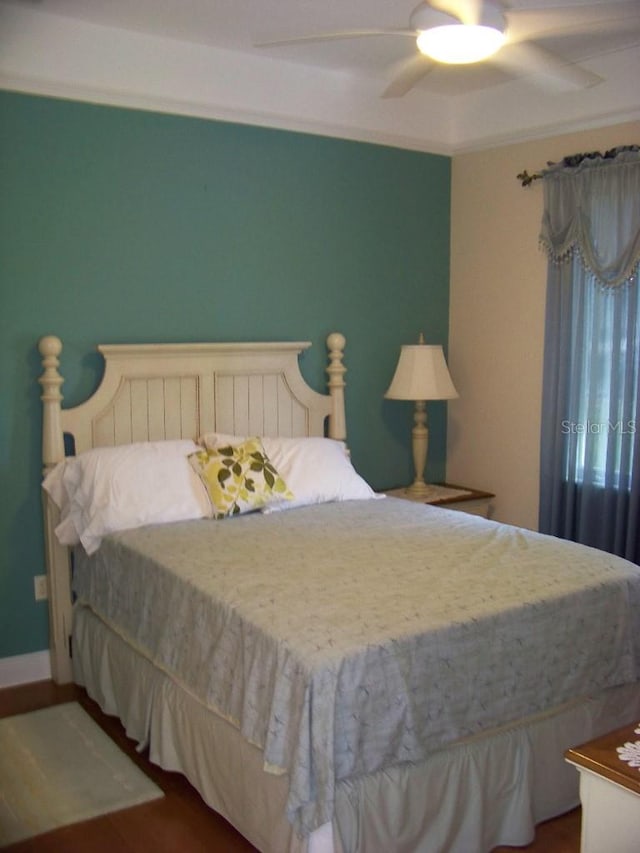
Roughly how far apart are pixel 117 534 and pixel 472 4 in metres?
2.05

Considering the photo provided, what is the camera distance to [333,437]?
4.07m

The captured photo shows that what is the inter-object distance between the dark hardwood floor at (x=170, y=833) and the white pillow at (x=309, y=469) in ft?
3.86

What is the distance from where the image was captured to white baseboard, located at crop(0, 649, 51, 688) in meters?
3.37

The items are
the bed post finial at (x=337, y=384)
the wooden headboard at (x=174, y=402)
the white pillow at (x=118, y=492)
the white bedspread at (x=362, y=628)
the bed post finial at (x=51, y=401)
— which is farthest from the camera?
the bed post finial at (x=337, y=384)

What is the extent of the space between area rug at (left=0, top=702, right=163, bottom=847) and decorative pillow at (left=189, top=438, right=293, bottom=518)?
0.91 metres

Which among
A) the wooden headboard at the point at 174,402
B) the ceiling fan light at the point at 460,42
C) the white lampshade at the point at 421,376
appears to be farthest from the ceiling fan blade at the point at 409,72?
the white lampshade at the point at 421,376

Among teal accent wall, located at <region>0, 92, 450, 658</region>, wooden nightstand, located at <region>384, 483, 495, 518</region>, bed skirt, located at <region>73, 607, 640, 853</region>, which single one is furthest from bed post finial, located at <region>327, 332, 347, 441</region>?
bed skirt, located at <region>73, 607, 640, 853</region>

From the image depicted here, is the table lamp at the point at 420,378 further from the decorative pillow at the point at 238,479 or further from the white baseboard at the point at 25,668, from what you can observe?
the white baseboard at the point at 25,668

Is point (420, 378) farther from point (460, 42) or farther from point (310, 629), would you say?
point (310, 629)

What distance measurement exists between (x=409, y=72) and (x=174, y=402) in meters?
1.64

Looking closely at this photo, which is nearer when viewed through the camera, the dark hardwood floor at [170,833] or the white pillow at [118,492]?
the dark hardwood floor at [170,833]

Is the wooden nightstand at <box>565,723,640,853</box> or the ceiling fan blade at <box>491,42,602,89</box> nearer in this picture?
the wooden nightstand at <box>565,723,640,853</box>

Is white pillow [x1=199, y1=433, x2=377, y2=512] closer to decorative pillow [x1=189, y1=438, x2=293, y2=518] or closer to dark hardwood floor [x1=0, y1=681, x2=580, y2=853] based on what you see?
decorative pillow [x1=189, y1=438, x2=293, y2=518]

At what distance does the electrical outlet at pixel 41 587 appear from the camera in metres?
3.40
